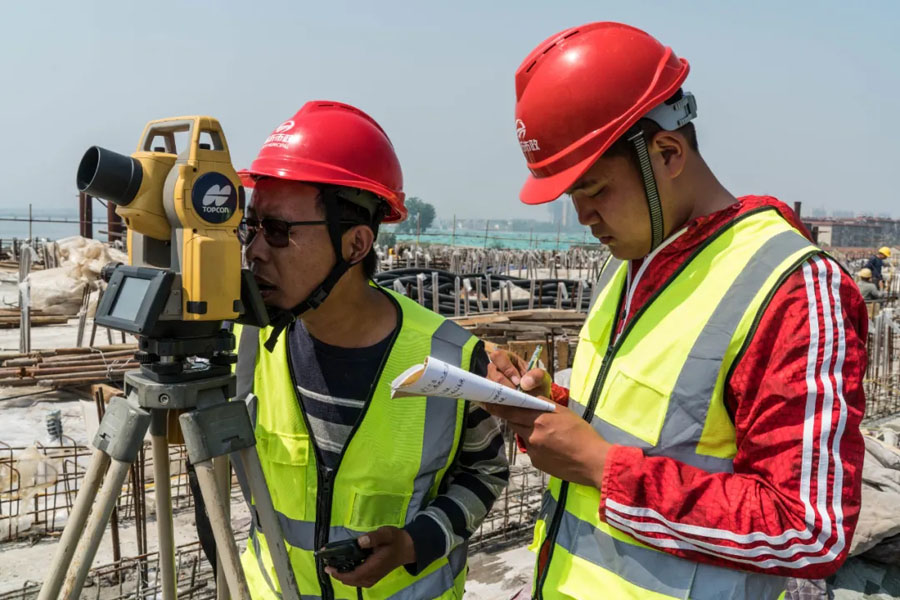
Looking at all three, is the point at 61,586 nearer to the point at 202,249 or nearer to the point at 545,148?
the point at 202,249

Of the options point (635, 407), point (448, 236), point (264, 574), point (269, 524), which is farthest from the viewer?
A: point (448, 236)

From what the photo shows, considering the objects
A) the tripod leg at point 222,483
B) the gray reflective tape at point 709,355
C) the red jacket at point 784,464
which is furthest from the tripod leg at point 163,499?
the gray reflective tape at point 709,355

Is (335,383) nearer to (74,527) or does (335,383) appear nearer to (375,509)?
(375,509)

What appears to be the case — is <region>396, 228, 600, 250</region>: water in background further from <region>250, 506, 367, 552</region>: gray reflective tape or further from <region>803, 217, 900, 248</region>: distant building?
<region>803, 217, 900, 248</region>: distant building

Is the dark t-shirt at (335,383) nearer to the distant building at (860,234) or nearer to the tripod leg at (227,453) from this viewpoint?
the tripod leg at (227,453)

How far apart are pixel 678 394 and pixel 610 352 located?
228mm

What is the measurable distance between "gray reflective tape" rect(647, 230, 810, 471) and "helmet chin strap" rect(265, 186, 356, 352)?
0.98 m

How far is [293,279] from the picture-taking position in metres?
1.86

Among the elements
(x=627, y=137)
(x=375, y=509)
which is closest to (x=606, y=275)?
(x=627, y=137)

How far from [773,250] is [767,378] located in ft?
0.91

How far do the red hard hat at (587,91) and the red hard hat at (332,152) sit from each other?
0.60 m

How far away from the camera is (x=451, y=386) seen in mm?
1259

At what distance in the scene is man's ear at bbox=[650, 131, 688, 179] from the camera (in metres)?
1.45

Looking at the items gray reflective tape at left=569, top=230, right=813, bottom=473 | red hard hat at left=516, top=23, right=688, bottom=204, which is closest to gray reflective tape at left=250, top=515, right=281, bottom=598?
gray reflective tape at left=569, top=230, right=813, bottom=473
